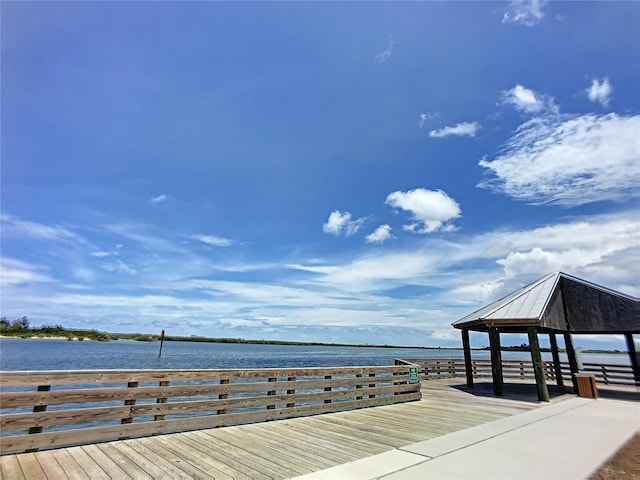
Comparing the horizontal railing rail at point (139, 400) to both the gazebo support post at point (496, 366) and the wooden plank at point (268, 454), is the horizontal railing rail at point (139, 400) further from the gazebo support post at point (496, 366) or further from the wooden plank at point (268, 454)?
the gazebo support post at point (496, 366)

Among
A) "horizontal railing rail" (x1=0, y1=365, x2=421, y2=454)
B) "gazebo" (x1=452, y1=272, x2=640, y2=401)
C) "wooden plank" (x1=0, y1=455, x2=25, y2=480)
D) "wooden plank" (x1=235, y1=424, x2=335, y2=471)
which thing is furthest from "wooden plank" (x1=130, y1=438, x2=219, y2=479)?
"gazebo" (x1=452, y1=272, x2=640, y2=401)

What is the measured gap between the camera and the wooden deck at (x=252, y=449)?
409 centimetres

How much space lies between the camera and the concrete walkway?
422 centimetres

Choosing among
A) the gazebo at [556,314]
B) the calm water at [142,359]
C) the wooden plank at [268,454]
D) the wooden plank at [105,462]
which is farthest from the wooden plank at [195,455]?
the calm water at [142,359]

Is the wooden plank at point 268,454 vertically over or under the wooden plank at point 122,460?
under

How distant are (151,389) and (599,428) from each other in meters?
8.74

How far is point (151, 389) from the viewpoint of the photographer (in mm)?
5641

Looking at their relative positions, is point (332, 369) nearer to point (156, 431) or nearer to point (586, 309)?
point (156, 431)

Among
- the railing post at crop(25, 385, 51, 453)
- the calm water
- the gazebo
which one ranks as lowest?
the calm water

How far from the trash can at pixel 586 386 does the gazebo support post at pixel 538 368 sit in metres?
1.96

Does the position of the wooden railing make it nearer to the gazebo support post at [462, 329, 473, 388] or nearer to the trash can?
the gazebo support post at [462, 329, 473, 388]

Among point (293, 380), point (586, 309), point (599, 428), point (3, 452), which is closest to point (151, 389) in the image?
point (3, 452)

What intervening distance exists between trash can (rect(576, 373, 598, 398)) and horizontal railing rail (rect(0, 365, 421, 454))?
27.0 ft

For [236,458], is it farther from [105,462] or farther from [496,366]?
[496,366]
